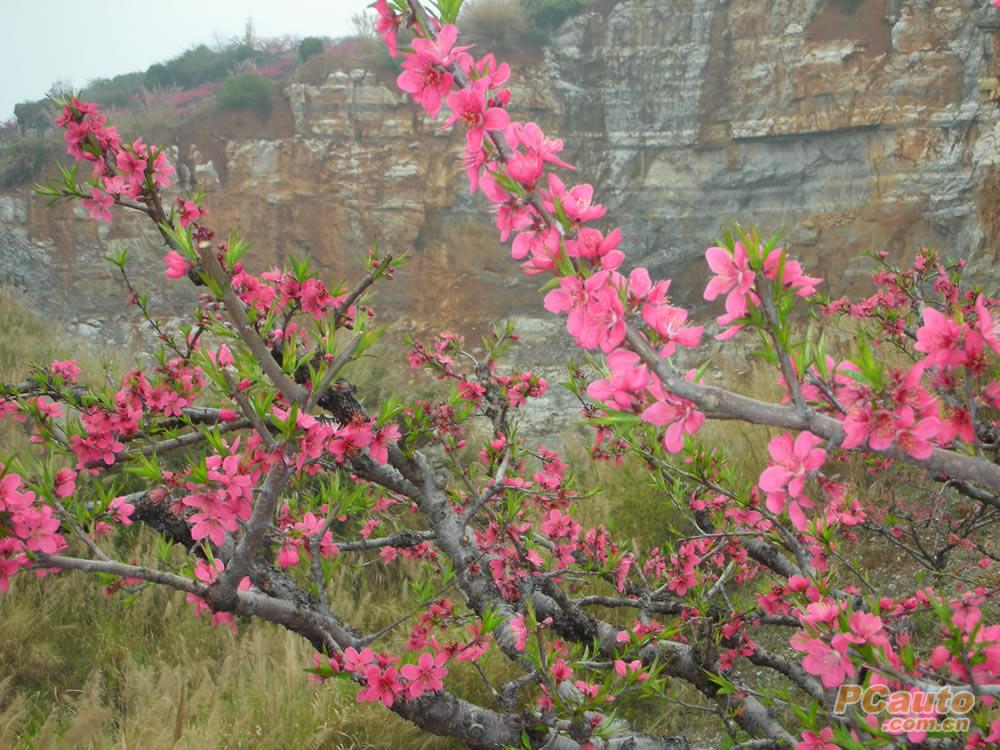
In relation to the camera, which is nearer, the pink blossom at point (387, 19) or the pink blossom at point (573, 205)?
the pink blossom at point (573, 205)

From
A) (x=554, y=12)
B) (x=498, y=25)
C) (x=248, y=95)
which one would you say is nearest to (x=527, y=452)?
(x=248, y=95)

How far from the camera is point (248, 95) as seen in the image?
49.0 feet

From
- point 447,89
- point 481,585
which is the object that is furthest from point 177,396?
point 447,89

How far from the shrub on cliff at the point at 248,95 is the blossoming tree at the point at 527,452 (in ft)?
45.8

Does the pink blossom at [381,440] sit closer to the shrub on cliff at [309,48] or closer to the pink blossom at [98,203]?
the pink blossom at [98,203]

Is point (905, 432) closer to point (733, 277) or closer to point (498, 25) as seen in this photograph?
point (733, 277)

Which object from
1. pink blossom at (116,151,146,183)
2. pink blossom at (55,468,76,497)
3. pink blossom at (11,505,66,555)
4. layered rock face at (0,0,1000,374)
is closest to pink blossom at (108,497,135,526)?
pink blossom at (55,468,76,497)

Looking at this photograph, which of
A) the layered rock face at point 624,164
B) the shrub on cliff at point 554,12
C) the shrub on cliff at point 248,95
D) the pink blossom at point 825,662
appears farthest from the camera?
the shrub on cliff at point 554,12

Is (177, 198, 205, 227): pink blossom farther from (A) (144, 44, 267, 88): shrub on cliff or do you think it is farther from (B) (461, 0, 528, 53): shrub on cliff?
(A) (144, 44, 267, 88): shrub on cliff

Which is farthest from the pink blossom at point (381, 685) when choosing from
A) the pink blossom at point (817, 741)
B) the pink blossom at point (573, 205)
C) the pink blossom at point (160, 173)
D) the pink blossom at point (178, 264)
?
the pink blossom at point (160, 173)

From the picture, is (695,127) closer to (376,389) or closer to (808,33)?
(808,33)

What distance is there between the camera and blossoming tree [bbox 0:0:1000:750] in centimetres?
98

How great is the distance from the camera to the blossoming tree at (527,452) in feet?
3.23

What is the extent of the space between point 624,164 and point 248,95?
8507 mm
